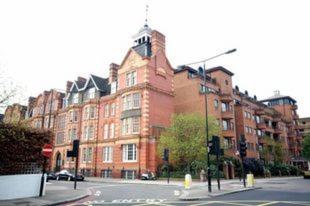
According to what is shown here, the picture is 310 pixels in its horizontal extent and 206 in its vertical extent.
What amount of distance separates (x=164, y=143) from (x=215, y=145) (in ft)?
49.8

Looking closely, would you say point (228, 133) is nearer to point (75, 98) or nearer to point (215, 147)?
point (75, 98)

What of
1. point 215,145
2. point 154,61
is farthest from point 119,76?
point 215,145

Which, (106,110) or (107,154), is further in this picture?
(106,110)

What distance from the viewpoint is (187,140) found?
36156mm

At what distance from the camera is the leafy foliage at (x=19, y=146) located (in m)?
16.2

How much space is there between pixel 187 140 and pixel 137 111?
28.6 ft

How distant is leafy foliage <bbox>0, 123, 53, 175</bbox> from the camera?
53.3 feet

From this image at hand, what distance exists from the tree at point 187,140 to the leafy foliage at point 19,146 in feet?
63.1

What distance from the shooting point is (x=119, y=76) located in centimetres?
4656

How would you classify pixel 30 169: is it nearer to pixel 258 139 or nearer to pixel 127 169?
pixel 127 169

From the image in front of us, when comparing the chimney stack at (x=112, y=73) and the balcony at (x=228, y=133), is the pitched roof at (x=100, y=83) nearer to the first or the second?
the chimney stack at (x=112, y=73)

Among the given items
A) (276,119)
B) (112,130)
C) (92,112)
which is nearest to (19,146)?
(112,130)

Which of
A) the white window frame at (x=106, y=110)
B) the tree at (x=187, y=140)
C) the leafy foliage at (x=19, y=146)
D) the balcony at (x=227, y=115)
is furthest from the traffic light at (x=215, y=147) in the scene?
the white window frame at (x=106, y=110)

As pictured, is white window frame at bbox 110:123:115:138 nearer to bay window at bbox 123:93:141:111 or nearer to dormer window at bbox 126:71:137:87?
bay window at bbox 123:93:141:111
